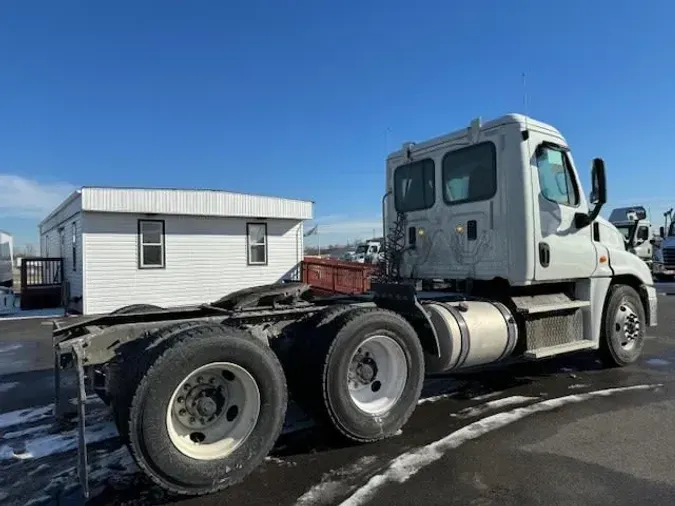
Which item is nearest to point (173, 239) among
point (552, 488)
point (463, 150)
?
point (463, 150)

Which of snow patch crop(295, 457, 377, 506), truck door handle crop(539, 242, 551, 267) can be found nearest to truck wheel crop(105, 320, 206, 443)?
snow patch crop(295, 457, 377, 506)

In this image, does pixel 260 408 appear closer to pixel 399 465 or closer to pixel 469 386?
pixel 399 465

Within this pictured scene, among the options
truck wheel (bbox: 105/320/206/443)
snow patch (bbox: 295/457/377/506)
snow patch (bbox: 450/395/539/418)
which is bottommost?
snow patch (bbox: 295/457/377/506)

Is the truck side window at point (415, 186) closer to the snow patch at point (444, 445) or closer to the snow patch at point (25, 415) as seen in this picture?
the snow patch at point (444, 445)

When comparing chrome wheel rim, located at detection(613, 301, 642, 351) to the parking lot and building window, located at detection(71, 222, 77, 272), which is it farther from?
building window, located at detection(71, 222, 77, 272)

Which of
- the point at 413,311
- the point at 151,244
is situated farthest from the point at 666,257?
the point at 413,311

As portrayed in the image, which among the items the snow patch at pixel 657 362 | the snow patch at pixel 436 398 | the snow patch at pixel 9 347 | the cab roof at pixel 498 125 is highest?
the cab roof at pixel 498 125

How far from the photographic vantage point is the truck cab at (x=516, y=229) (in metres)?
6.07

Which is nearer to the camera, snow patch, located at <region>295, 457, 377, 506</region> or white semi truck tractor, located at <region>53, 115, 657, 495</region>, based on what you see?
snow patch, located at <region>295, 457, 377, 506</region>

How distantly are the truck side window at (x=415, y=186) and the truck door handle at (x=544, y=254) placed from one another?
152 centimetres

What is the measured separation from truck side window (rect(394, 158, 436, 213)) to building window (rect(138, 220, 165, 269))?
1094 cm

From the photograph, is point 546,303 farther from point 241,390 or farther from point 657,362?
point 241,390

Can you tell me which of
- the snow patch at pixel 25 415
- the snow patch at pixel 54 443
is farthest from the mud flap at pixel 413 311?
the snow patch at pixel 25 415

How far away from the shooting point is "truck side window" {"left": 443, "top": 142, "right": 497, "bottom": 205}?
6254mm
